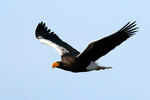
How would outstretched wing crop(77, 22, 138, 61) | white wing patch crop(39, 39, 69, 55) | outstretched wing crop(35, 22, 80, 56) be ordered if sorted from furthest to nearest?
outstretched wing crop(35, 22, 80, 56)
white wing patch crop(39, 39, 69, 55)
outstretched wing crop(77, 22, 138, 61)

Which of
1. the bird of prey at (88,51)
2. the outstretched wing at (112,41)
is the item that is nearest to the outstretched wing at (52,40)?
the bird of prey at (88,51)

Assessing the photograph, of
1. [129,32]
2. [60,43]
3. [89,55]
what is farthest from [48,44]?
[129,32]

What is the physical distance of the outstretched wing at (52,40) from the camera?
19.1 metres

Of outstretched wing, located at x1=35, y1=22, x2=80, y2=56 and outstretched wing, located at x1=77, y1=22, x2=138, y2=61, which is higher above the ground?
outstretched wing, located at x1=35, y1=22, x2=80, y2=56

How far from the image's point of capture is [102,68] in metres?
17.4

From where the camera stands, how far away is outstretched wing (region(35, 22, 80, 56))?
19.1m

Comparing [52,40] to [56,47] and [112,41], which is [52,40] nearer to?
[56,47]

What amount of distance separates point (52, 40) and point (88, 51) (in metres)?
3.81

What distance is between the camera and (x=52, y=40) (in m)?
20.0

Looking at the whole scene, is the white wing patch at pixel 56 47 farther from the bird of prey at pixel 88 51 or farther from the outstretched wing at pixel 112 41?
the outstretched wing at pixel 112 41

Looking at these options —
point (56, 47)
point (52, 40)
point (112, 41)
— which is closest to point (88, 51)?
point (112, 41)

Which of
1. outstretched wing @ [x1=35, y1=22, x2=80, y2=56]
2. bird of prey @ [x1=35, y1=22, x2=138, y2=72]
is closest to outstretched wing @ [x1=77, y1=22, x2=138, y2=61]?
bird of prey @ [x1=35, y1=22, x2=138, y2=72]

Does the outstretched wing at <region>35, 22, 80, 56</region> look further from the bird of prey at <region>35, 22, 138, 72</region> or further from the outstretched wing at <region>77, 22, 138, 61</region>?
the outstretched wing at <region>77, 22, 138, 61</region>

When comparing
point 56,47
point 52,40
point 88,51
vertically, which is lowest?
point 88,51
